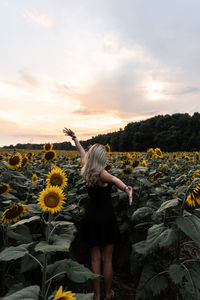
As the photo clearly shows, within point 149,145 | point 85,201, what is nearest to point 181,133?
point 149,145

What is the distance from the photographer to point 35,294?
1497 millimetres

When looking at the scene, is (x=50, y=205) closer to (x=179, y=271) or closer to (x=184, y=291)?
(x=179, y=271)

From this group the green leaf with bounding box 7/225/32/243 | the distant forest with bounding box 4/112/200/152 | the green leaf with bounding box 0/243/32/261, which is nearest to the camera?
the green leaf with bounding box 0/243/32/261

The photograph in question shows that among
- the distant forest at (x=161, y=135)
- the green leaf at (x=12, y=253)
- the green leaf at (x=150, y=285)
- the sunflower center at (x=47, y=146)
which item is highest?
the distant forest at (x=161, y=135)

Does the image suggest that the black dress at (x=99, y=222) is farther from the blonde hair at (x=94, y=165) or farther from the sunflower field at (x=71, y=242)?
the sunflower field at (x=71, y=242)

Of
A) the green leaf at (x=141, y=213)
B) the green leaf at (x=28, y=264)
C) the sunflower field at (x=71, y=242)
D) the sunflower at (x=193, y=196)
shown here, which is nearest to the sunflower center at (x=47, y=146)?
the sunflower field at (x=71, y=242)

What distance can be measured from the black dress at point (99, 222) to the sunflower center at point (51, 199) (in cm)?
87

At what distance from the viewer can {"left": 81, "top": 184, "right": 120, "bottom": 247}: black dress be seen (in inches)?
125

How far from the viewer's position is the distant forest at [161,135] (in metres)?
59.3

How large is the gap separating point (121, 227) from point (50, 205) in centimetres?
154

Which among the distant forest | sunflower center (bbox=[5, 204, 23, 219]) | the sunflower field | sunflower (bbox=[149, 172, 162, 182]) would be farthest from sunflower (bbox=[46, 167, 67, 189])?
the distant forest

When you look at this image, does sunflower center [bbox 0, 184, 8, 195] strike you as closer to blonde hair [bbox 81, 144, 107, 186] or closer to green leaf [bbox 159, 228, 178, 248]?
blonde hair [bbox 81, 144, 107, 186]

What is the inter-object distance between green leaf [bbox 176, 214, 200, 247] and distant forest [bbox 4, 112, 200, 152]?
5709 cm

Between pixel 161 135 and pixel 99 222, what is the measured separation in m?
63.5
